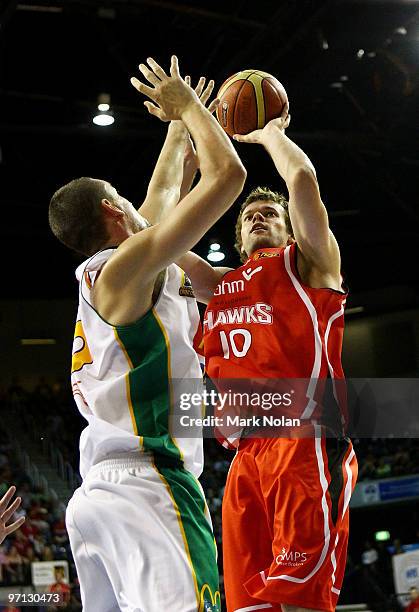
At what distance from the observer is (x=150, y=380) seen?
9.15 feet

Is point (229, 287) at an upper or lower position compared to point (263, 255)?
lower

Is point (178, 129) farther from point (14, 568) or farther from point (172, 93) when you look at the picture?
point (14, 568)

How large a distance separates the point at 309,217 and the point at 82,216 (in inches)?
43.2

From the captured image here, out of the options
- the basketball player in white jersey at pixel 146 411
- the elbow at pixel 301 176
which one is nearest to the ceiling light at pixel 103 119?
the elbow at pixel 301 176

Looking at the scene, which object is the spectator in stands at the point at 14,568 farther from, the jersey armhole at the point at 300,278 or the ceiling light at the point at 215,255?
the jersey armhole at the point at 300,278

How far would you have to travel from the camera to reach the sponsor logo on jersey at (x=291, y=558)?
3369 millimetres

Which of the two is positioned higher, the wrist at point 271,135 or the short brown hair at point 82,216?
the wrist at point 271,135

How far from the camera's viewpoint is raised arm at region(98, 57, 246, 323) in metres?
2.62

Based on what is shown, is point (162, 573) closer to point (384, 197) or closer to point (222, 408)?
point (222, 408)

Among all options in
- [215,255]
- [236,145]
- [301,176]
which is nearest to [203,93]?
[301,176]

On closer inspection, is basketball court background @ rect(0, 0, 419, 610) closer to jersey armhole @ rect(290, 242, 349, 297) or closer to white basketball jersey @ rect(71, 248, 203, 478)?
jersey armhole @ rect(290, 242, 349, 297)

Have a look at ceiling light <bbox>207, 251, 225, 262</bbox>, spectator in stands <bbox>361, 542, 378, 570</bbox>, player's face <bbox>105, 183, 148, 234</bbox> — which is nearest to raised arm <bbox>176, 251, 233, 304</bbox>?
player's face <bbox>105, 183, 148, 234</bbox>

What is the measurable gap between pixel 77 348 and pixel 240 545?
1.19 metres

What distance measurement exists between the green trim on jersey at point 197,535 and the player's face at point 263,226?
5.78 ft
